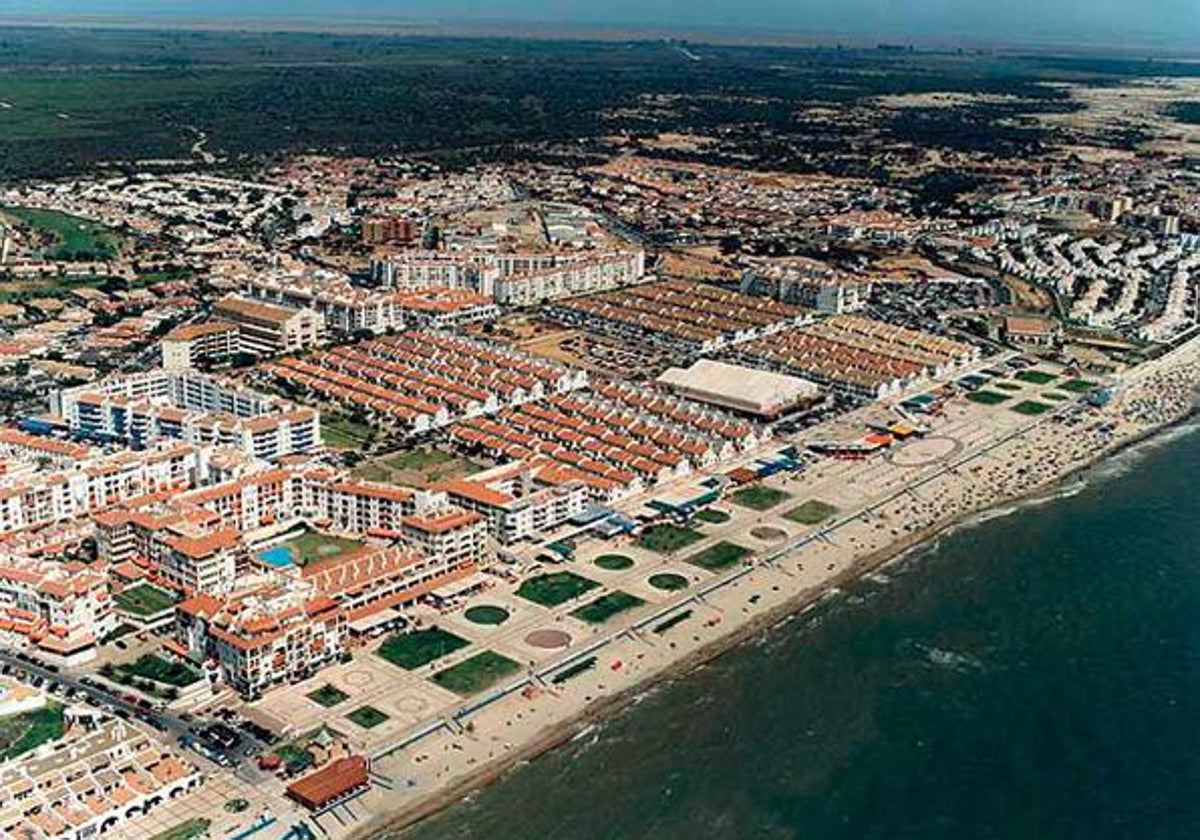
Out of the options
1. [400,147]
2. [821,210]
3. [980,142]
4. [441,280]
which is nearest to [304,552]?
[441,280]

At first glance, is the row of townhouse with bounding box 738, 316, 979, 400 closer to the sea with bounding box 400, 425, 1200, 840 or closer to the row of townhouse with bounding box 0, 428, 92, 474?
the sea with bounding box 400, 425, 1200, 840

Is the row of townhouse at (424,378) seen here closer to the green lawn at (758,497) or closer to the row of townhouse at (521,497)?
the row of townhouse at (521,497)

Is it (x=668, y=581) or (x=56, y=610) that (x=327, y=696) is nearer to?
(x=56, y=610)

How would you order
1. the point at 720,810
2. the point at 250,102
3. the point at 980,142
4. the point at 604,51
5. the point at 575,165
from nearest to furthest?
the point at 720,810 < the point at 575,165 < the point at 980,142 < the point at 250,102 < the point at 604,51

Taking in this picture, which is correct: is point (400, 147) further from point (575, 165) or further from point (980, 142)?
point (980, 142)

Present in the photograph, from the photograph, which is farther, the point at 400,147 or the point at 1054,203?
the point at 400,147

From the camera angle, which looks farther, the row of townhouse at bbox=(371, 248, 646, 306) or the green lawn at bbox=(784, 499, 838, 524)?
the row of townhouse at bbox=(371, 248, 646, 306)

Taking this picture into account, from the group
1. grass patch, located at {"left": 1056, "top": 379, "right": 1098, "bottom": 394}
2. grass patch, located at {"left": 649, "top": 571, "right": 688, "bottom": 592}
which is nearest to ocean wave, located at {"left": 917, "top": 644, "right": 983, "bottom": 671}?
grass patch, located at {"left": 649, "top": 571, "right": 688, "bottom": 592}
